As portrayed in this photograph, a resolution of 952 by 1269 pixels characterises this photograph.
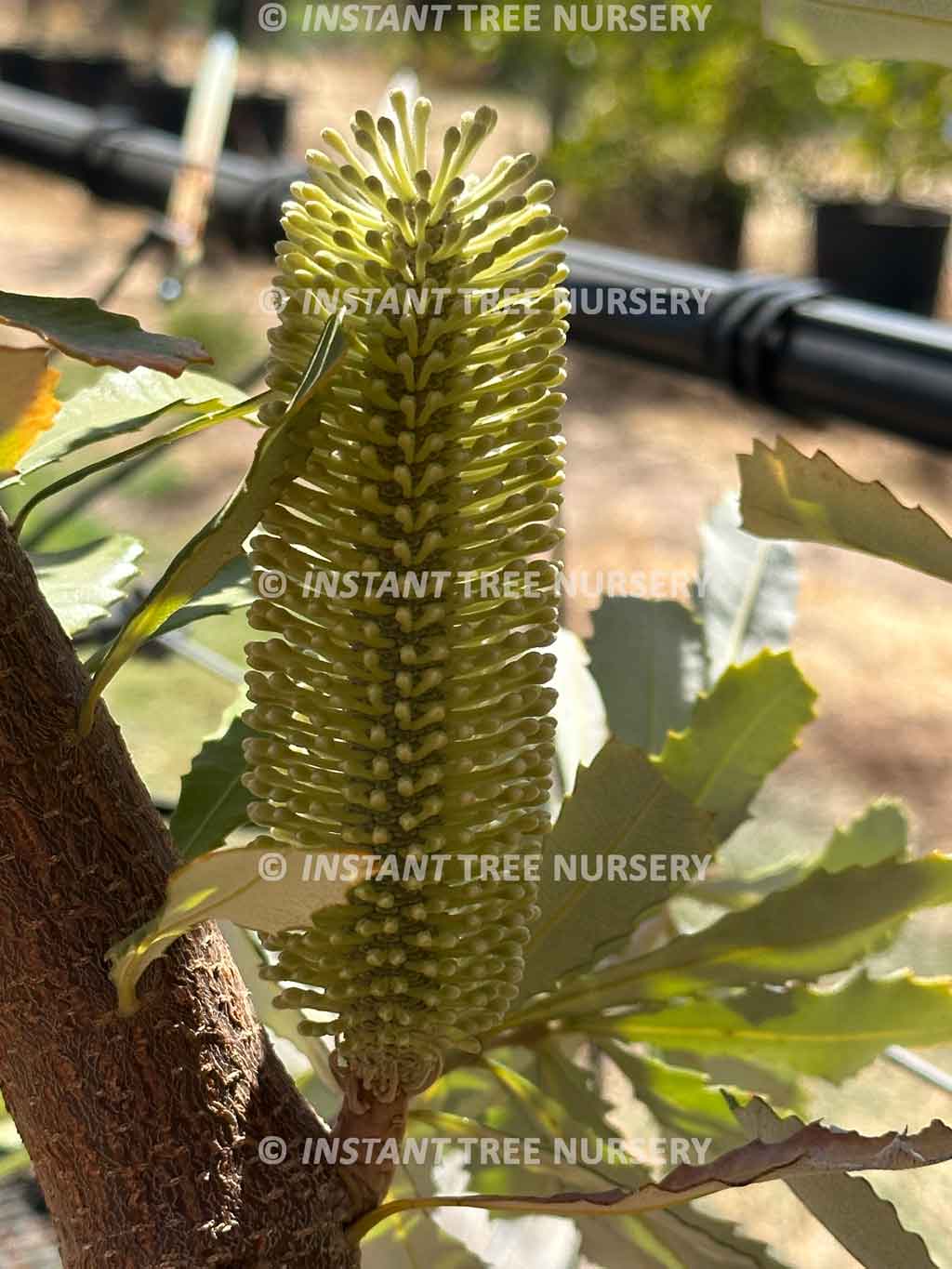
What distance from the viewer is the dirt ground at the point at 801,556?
0.60m

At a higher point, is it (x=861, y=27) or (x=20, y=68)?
(x=20, y=68)

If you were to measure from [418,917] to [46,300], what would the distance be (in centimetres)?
10

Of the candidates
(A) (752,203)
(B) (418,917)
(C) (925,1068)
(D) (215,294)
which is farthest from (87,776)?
(A) (752,203)

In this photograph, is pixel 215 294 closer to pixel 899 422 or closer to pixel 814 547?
pixel 814 547

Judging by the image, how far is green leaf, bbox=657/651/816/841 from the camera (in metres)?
0.28

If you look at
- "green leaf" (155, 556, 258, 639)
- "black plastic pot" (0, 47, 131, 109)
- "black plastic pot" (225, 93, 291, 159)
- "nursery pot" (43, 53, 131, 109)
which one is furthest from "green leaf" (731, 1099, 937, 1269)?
"nursery pot" (43, 53, 131, 109)

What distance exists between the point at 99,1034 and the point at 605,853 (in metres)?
0.10

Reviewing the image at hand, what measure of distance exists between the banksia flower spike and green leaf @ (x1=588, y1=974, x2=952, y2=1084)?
0.08m

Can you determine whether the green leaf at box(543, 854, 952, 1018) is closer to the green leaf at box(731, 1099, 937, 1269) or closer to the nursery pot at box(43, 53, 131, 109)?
the green leaf at box(731, 1099, 937, 1269)

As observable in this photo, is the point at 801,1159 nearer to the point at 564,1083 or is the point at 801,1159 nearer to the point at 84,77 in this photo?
the point at 564,1083

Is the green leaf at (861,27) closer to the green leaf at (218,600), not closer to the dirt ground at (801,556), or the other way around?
the green leaf at (218,600)

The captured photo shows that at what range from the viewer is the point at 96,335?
18 centimetres

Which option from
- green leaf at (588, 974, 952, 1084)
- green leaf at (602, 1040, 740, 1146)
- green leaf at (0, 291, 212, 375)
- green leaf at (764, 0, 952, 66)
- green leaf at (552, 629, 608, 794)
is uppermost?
green leaf at (764, 0, 952, 66)

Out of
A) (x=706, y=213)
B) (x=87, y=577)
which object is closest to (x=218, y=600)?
(x=87, y=577)
